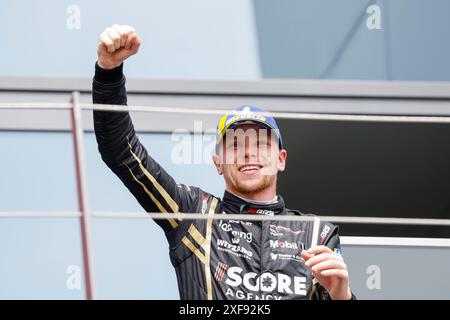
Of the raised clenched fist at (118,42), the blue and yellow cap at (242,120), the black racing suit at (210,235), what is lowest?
the black racing suit at (210,235)

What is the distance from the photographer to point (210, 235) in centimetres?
155

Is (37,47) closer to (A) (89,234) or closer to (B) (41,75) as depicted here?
(B) (41,75)

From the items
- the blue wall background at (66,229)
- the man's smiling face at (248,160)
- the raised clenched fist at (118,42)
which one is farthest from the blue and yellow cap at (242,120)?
the blue wall background at (66,229)

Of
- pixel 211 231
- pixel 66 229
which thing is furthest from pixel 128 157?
pixel 66 229

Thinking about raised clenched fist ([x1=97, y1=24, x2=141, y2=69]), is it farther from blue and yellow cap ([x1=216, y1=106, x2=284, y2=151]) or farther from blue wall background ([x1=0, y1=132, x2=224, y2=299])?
blue wall background ([x1=0, y1=132, x2=224, y2=299])

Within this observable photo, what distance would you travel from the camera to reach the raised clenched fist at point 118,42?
138 cm

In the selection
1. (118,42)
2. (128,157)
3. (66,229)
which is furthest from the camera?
(66,229)

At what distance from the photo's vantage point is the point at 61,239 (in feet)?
7.03

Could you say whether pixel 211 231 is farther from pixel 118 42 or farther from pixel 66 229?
pixel 66 229

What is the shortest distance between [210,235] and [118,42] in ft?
1.08

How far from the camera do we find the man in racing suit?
1466mm

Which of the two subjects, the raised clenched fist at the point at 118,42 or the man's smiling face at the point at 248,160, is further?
the man's smiling face at the point at 248,160

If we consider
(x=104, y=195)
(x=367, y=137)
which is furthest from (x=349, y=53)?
(x=104, y=195)

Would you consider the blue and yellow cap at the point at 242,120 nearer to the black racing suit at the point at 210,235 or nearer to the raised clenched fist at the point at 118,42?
the black racing suit at the point at 210,235
